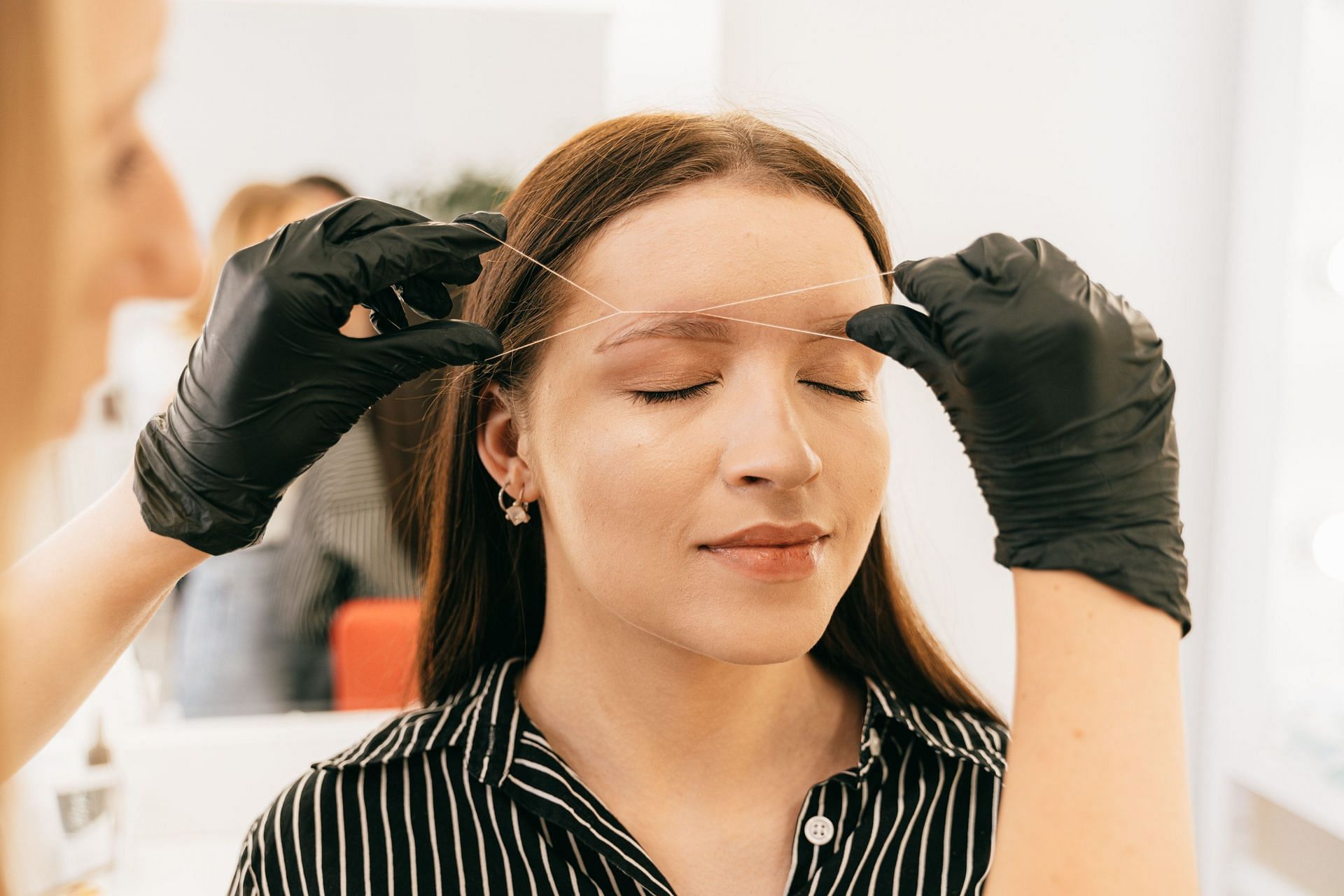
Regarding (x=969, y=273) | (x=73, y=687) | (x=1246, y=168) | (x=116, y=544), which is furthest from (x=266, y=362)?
(x=1246, y=168)

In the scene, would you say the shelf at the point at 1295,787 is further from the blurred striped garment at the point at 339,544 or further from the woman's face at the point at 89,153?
the woman's face at the point at 89,153

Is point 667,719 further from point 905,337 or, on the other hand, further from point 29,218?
point 29,218

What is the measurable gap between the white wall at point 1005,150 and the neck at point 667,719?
0.90 metres

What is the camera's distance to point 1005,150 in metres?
1.85

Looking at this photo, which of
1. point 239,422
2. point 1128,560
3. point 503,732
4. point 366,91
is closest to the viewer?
point 1128,560

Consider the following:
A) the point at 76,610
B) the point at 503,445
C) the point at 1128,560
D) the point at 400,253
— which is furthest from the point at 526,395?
the point at 1128,560

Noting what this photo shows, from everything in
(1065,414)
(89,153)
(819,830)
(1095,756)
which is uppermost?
(89,153)

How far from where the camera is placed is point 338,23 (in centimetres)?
172

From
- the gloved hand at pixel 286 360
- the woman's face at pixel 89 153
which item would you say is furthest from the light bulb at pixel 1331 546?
the woman's face at pixel 89 153

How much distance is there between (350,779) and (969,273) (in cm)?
69

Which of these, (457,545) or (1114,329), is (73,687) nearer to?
(457,545)

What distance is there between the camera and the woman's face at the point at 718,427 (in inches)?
33.8

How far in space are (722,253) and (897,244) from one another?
99cm

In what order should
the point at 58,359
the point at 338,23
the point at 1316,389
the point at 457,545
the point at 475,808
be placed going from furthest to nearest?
the point at 1316,389
the point at 338,23
the point at 457,545
the point at 475,808
the point at 58,359
